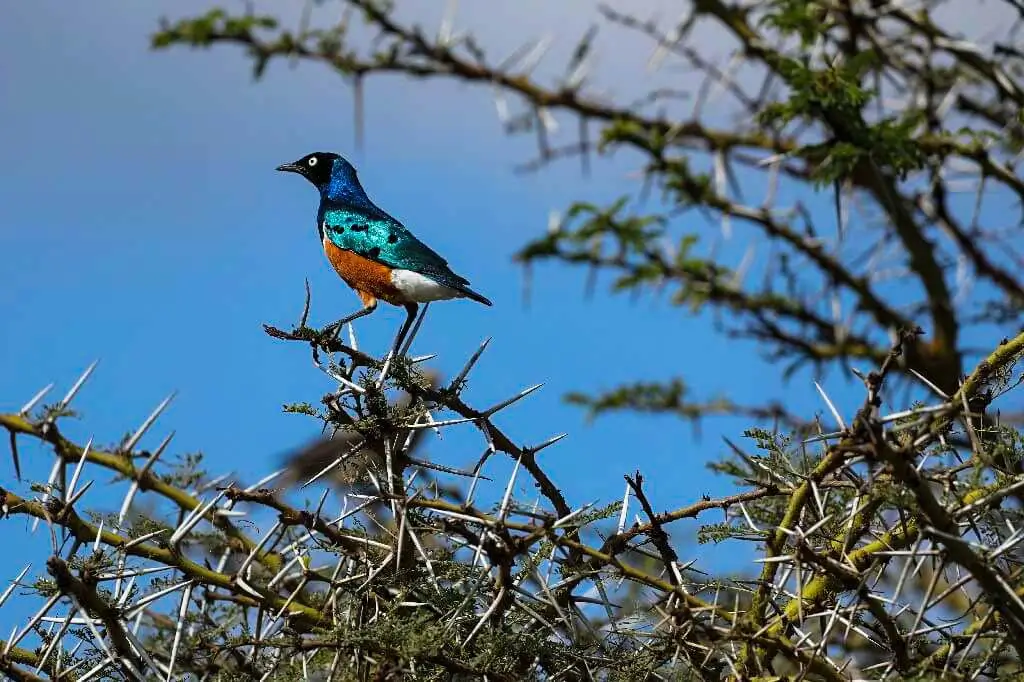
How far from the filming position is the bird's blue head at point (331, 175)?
4.86 meters

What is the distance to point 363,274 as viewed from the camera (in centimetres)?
425

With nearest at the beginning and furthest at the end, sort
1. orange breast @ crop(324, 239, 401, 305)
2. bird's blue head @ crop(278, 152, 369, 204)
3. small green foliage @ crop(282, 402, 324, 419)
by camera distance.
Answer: small green foliage @ crop(282, 402, 324, 419) < orange breast @ crop(324, 239, 401, 305) < bird's blue head @ crop(278, 152, 369, 204)

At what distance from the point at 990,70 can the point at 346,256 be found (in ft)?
11.1

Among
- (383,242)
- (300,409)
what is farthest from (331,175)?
(300,409)

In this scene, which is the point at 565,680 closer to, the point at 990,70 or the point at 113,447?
the point at 113,447

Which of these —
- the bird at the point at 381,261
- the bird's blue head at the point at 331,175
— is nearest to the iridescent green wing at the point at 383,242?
the bird at the point at 381,261

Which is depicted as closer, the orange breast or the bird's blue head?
the orange breast

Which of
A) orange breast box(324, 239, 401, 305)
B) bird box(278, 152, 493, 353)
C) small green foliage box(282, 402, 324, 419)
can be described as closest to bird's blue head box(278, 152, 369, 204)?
bird box(278, 152, 493, 353)

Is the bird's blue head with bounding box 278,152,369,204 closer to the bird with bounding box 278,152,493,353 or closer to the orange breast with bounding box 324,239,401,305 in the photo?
the bird with bounding box 278,152,493,353

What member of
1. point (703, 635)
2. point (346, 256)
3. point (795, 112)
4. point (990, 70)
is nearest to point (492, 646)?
point (703, 635)

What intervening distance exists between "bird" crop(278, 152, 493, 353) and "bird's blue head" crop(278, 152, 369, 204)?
96mm

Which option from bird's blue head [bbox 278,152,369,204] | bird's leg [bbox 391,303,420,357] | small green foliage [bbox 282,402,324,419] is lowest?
small green foliage [bbox 282,402,324,419]

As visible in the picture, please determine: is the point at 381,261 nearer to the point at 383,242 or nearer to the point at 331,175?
the point at 383,242

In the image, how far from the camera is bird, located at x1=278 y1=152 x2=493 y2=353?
160 inches
